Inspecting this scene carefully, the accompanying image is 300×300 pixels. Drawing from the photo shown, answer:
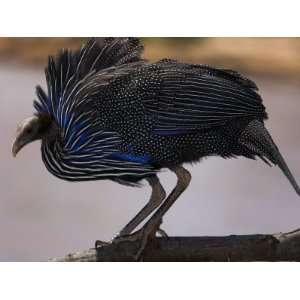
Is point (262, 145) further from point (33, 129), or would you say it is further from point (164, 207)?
point (33, 129)

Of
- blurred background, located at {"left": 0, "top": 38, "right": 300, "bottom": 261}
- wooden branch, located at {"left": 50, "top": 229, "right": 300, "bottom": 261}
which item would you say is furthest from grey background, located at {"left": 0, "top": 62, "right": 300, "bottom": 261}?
wooden branch, located at {"left": 50, "top": 229, "right": 300, "bottom": 261}

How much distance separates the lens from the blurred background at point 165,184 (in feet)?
8.92

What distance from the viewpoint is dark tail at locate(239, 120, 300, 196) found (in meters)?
2.66

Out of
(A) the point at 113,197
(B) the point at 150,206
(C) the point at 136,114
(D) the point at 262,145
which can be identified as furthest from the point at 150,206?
(D) the point at 262,145

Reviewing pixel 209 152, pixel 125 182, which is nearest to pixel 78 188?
pixel 125 182

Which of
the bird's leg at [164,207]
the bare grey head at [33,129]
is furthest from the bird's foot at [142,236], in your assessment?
the bare grey head at [33,129]

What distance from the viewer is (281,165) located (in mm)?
2715

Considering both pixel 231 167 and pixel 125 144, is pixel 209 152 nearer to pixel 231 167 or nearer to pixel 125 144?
pixel 231 167

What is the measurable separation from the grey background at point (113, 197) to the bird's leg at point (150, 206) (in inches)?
1.0

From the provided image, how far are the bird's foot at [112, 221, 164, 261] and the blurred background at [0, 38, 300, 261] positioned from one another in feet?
0.22

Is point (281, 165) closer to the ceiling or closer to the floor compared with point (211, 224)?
closer to the ceiling

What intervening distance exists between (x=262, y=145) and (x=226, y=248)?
39 centimetres
